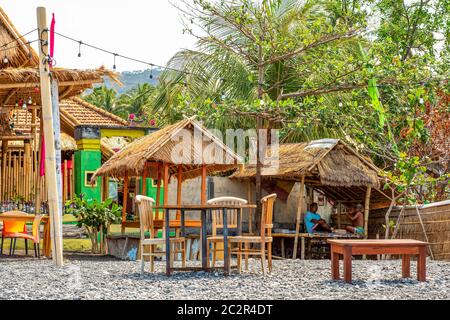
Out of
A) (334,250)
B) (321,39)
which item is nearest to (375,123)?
(321,39)

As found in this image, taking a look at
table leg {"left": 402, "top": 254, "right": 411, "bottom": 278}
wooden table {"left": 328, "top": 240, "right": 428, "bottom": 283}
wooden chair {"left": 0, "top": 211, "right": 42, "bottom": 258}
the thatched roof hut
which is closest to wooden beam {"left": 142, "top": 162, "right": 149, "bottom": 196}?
the thatched roof hut

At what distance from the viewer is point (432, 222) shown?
50.6 feet

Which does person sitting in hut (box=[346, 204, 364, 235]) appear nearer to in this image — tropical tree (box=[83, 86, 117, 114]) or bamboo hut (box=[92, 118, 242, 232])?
bamboo hut (box=[92, 118, 242, 232])

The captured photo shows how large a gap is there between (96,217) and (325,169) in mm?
4320

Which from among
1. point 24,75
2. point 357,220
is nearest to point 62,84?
point 24,75

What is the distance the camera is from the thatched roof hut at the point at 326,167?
16797 mm

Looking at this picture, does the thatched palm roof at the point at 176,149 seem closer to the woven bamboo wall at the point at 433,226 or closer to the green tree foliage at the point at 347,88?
the green tree foliage at the point at 347,88

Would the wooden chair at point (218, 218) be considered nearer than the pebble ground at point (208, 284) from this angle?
No

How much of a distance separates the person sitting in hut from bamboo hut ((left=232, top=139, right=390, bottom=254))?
0.22 metres

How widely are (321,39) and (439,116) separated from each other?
4.55 meters

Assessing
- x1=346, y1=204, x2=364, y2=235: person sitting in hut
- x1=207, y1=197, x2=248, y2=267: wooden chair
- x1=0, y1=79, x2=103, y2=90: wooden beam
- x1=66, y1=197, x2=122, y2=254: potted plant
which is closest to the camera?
x1=207, y1=197, x2=248, y2=267: wooden chair

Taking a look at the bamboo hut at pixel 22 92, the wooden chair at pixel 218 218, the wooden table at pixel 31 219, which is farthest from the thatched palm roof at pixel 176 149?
the wooden table at pixel 31 219

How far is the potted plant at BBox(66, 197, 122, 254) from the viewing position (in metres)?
16.0

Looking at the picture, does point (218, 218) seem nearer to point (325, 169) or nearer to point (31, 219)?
point (31, 219)
